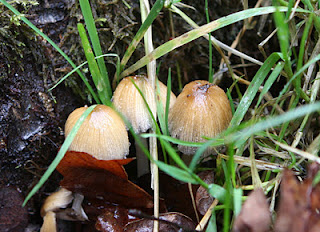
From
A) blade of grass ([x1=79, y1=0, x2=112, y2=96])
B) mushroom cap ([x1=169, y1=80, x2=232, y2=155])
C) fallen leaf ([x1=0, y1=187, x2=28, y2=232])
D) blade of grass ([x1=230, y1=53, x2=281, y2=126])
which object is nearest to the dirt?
fallen leaf ([x1=0, y1=187, x2=28, y2=232])

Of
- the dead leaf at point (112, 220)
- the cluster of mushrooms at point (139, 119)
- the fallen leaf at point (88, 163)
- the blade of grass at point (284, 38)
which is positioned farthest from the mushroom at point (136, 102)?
the blade of grass at point (284, 38)

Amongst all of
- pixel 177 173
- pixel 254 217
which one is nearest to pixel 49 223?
pixel 177 173

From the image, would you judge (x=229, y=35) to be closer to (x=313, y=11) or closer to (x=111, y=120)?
(x=313, y=11)

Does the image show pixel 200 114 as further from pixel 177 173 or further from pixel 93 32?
pixel 93 32

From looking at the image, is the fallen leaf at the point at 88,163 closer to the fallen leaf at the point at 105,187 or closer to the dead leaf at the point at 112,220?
the fallen leaf at the point at 105,187

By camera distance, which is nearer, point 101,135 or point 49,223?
point 101,135

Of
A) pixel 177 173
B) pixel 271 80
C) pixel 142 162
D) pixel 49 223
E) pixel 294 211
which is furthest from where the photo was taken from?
pixel 142 162
